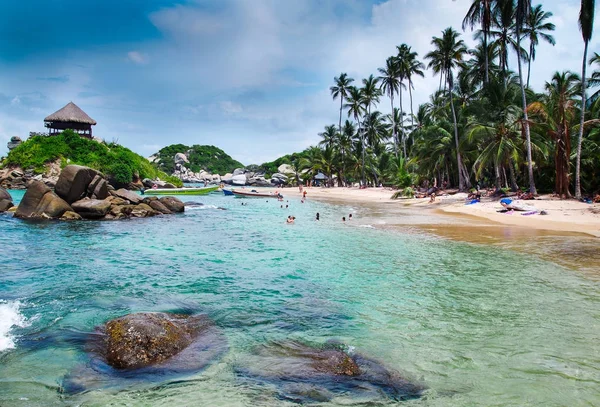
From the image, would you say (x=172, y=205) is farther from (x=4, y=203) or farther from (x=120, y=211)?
(x=4, y=203)

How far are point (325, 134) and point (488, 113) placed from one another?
50243mm

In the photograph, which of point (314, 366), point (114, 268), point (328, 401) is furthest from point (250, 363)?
point (114, 268)

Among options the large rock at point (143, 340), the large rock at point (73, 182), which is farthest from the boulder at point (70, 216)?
the large rock at point (143, 340)

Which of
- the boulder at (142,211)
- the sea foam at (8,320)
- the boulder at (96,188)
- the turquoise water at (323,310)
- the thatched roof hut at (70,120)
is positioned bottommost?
the turquoise water at (323,310)

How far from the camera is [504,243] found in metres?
15.5

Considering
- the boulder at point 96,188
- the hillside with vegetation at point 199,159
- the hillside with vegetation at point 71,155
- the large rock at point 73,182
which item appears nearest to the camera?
the large rock at point 73,182

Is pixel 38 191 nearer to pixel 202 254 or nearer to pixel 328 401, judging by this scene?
pixel 202 254

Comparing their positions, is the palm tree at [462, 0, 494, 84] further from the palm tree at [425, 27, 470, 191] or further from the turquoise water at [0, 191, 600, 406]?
the turquoise water at [0, 191, 600, 406]

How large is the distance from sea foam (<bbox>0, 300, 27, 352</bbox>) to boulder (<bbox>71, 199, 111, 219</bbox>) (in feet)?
55.1

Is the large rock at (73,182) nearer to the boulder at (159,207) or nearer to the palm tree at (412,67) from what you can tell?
the boulder at (159,207)

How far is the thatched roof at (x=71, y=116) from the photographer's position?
6238 cm

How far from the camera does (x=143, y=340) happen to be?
18.3 feet

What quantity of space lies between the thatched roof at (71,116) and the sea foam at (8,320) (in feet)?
218

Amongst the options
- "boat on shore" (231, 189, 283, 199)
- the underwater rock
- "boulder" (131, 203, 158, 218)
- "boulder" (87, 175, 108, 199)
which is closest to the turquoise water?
the underwater rock
